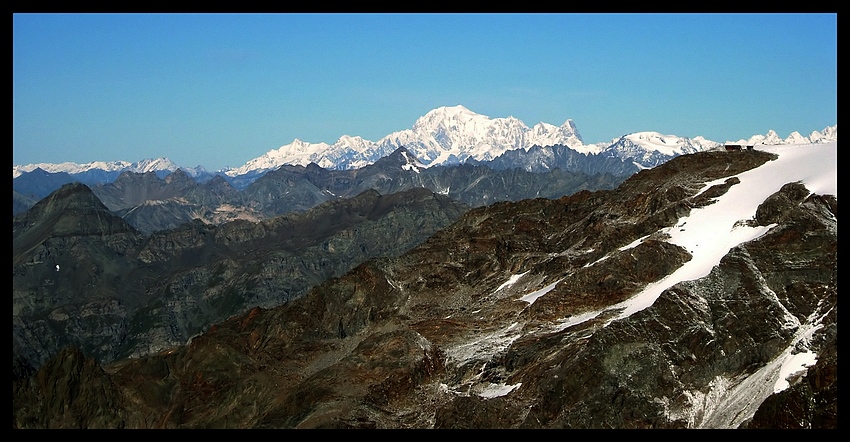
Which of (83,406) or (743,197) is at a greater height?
(743,197)

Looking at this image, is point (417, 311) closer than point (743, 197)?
No

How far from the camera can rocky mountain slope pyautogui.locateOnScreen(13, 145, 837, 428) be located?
83.7m

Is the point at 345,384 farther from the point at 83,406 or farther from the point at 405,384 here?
the point at 83,406

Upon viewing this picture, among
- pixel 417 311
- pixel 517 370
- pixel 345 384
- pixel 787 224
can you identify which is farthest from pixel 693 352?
pixel 417 311

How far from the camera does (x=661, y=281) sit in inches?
4446

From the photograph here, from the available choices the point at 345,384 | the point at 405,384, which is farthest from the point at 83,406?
the point at 405,384

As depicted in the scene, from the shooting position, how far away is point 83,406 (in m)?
112

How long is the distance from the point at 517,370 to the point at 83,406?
56.6m

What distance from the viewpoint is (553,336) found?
10700 centimetres

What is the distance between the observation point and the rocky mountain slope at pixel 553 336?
275ft
